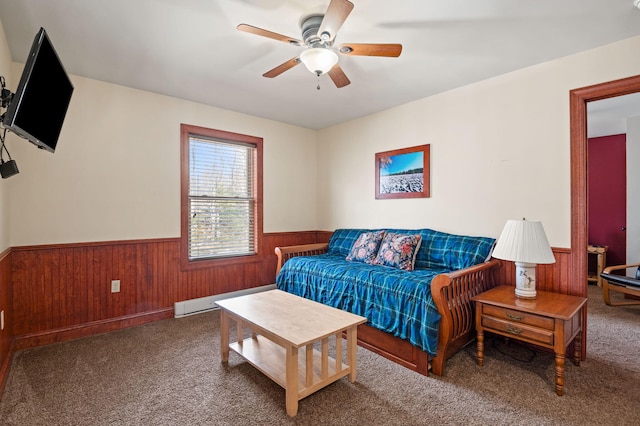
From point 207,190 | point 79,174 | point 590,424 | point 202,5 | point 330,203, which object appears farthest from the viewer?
point 330,203

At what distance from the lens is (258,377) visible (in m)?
2.17

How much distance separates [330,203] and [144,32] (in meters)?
2.96

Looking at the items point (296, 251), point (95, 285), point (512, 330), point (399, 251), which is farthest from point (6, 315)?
point (512, 330)

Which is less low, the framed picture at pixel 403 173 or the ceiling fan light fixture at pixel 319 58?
the ceiling fan light fixture at pixel 319 58

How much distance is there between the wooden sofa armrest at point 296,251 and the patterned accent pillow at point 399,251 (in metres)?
1.03

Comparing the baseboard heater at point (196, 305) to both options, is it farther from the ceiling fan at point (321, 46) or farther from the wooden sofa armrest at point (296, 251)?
the ceiling fan at point (321, 46)

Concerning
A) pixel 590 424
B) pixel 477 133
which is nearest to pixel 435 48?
pixel 477 133

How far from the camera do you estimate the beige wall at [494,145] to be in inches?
98.9

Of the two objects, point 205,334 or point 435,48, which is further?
point 205,334

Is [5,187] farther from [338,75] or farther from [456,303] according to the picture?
[456,303]

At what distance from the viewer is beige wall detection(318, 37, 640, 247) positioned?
2.51 metres

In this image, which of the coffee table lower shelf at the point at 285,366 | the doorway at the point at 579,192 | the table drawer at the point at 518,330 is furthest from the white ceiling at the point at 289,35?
the coffee table lower shelf at the point at 285,366

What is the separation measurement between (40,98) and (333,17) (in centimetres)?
159

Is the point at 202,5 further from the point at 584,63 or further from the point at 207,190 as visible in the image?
the point at 584,63
